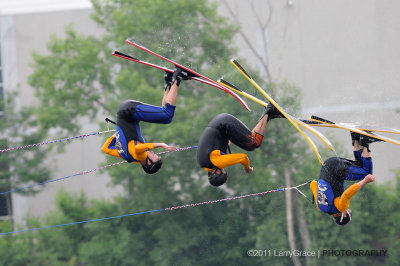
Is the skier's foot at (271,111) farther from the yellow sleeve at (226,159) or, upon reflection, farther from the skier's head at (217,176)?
the skier's head at (217,176)

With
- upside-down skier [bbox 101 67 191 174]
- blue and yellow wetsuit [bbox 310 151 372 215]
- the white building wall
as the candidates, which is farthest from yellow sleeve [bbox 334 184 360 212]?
the white building wall

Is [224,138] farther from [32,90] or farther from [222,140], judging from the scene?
[32,90]

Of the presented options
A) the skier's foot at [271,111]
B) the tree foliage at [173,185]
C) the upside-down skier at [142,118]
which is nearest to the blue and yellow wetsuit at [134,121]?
the upside-down skier at [142,118]

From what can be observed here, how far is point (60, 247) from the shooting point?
2138 cm

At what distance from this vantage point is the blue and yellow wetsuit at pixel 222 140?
730 cm

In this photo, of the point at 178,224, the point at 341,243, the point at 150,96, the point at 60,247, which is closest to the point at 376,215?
the point at 341,243

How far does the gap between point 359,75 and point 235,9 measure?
5.11m

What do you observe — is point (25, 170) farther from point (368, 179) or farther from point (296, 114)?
point (368, 179)

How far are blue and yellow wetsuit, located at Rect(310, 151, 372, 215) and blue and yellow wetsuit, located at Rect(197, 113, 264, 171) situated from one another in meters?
1.04

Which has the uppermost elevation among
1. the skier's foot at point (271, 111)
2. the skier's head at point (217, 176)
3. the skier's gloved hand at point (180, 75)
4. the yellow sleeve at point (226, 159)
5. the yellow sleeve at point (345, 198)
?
the skier's gloved hand at point (180, 75)

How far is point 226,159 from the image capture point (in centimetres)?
727

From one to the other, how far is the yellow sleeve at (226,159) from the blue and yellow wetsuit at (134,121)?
30.4 inches

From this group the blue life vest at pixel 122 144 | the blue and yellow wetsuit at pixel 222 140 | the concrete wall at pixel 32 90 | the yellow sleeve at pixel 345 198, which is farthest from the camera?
the concrete wall at pixel 32 90

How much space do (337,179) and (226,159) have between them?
154 centimetres
